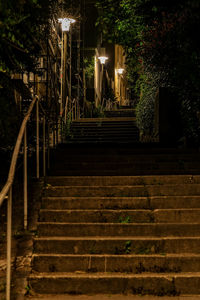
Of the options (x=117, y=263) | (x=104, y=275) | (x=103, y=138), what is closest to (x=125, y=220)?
(x=117, y=263)

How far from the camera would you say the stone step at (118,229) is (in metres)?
4.61

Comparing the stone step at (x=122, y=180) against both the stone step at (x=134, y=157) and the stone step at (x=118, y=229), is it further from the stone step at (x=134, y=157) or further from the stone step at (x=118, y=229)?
the stone step at (x=118, y=229)

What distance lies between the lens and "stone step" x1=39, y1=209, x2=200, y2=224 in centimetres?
489

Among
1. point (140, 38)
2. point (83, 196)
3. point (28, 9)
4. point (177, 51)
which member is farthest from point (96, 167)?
point (140, 38)

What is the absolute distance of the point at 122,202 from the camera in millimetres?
5191

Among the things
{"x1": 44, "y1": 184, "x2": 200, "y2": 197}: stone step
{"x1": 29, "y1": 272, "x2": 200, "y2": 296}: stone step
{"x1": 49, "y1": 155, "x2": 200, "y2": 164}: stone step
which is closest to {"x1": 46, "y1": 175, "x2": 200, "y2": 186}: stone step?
{"x1": 44, "y1": 184, "x2": 200, "y2": 197}: stone step

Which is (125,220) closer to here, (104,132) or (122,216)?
(122,216)

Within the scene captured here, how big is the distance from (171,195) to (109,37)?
441 cm

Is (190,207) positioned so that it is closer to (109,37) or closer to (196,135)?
(196,135)

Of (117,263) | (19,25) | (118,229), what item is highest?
(19,25)

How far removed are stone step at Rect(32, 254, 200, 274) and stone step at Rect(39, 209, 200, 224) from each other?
0.75 m

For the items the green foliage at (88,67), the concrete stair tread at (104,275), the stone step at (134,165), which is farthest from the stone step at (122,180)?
the green foliage at (88,67)

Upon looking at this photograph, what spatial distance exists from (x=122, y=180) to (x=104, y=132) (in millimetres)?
6224

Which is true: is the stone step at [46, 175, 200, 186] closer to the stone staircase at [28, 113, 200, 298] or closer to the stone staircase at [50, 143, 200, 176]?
the stone staircase at [28, 113, 200, 298]
